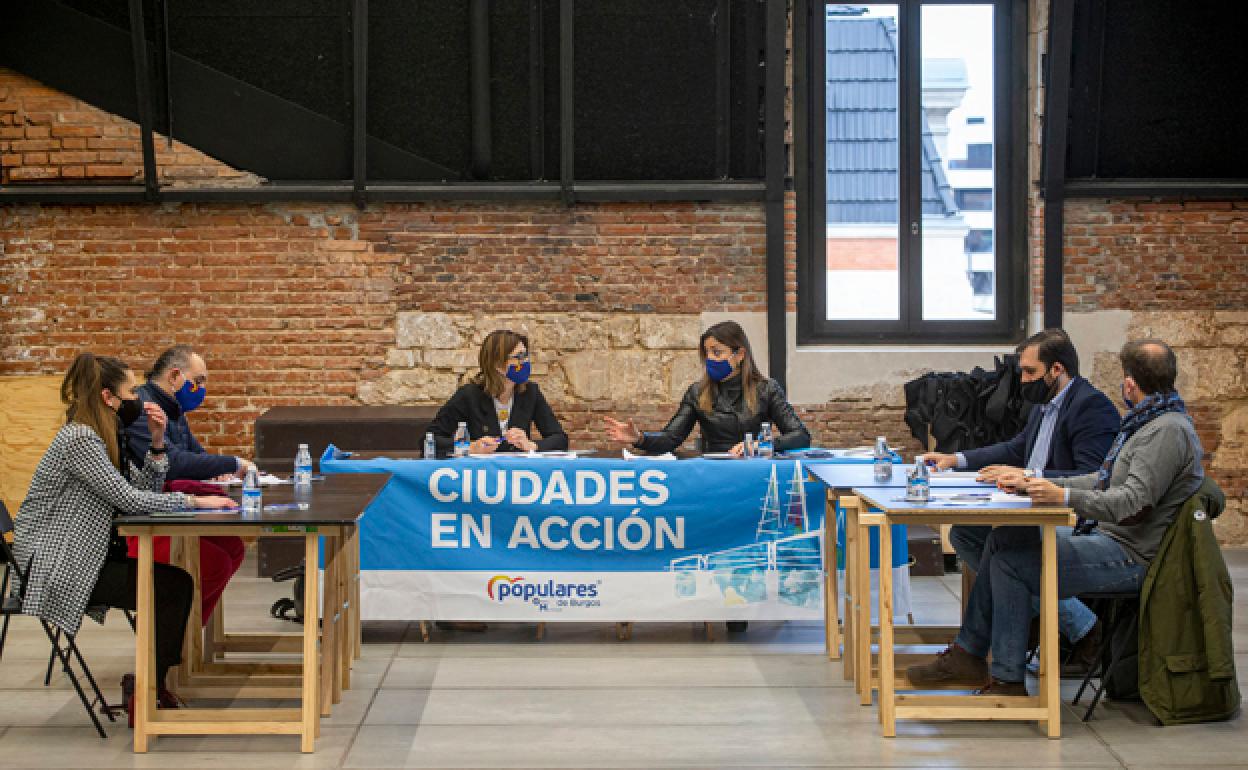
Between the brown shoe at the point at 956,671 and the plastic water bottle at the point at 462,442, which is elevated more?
the plastic water bottle at the point at 462,442

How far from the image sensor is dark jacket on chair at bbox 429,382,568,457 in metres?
6.94

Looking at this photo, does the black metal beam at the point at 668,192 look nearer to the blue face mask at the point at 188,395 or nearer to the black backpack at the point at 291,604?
the black backpack at the point at 291,604

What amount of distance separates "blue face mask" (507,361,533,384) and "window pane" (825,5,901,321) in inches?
107

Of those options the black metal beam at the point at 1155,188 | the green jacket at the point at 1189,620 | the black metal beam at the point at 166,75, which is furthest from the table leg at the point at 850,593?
the black metal beam at the point at 166,75

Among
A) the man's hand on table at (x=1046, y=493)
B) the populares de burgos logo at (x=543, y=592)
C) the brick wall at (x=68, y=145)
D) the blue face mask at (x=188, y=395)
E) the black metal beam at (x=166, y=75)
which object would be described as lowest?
the populares de burgos logo at (x=543, y=592)

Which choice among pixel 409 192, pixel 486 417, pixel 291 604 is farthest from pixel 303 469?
pixel 409 192

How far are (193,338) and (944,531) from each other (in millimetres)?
4703

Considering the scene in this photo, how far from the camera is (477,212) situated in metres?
8.66

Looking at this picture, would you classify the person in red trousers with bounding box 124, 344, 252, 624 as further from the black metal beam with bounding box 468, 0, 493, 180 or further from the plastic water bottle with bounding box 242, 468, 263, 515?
the black metal beam with bounding box 468, 0, 493, 180

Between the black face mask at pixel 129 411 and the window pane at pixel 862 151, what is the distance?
5.12 meters

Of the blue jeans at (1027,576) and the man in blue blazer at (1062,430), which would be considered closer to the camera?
the blue jeans at (1027,576)

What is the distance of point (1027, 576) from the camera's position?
15.9ft

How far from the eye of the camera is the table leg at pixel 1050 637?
4.66m

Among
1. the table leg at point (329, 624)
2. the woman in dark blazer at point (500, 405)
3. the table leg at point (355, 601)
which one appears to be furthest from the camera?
the woman in dark blazer at point (500, 405)
